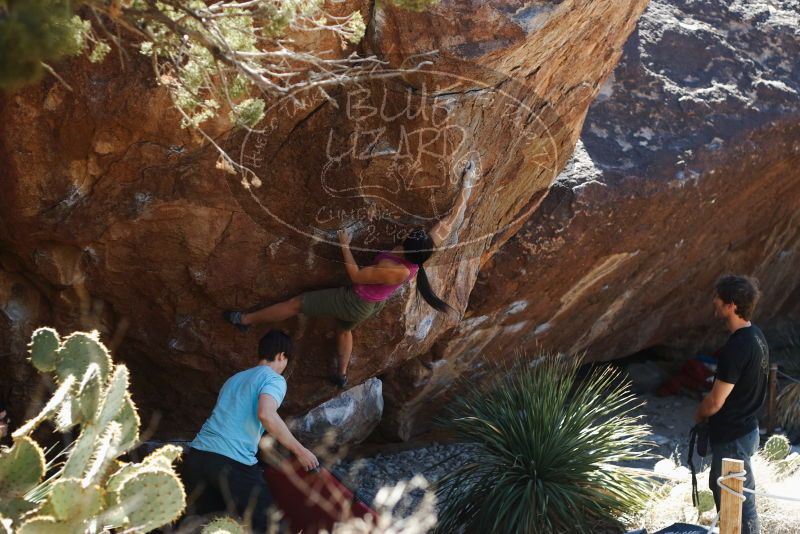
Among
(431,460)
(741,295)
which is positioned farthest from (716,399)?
(431,460)

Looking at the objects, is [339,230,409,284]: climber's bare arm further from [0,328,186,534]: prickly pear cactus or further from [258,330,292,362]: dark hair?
[0,328,186,534]: prickly pear cactus

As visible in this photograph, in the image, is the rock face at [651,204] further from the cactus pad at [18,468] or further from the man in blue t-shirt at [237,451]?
the cactus pad at [18,468]

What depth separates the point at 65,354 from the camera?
184 inches

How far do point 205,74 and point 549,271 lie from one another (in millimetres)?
4793

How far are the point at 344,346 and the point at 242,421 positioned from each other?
150 centimetres

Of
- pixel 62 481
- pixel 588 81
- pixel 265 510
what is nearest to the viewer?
pixel 62 481

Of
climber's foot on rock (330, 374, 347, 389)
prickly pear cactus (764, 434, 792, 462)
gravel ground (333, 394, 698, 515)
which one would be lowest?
gravel ground (333, 394, 698, 515)

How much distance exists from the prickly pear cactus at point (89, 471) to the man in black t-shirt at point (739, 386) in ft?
10.5

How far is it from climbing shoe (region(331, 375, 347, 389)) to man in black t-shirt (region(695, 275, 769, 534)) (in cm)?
252

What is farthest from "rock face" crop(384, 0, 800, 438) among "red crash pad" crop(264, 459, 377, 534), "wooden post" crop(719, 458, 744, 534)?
"wooden post" crop(719, 458, 744, 534)

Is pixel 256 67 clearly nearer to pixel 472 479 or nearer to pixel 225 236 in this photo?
pixel 225 236

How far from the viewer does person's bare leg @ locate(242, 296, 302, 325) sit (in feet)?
21.3

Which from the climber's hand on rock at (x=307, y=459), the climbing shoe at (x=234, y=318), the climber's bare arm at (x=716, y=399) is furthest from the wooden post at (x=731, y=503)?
the climbing shoe at (x=234, y=318)

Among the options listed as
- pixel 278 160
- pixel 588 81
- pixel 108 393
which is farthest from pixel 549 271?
pixel 108 393
